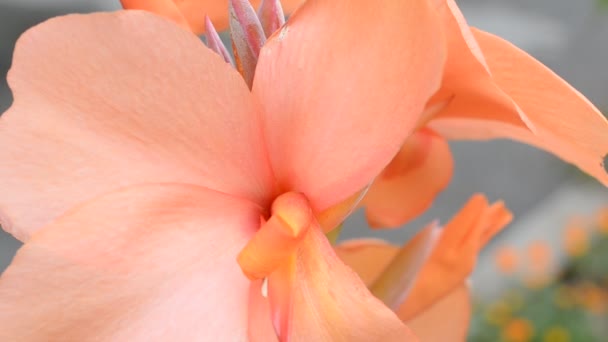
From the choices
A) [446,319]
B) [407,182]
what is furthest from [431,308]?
[407,182]

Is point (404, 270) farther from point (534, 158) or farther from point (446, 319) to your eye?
point (534, 158)

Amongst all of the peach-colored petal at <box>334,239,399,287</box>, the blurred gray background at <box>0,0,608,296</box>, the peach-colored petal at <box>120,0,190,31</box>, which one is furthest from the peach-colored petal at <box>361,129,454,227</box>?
the blurred gray background at <box>0,0,608,296</box>

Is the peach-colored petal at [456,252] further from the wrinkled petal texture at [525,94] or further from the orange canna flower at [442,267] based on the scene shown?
the wrinkled petal texture at [525,94]

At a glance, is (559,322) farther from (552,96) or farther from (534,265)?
(552,96)

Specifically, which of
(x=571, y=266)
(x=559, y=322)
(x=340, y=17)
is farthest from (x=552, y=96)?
(x=571, y=266)

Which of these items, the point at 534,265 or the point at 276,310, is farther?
the point at 534,265

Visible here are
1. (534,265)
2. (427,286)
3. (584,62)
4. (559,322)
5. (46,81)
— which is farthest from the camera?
(584,62)

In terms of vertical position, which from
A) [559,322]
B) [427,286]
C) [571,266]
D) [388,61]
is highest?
[388,61]
